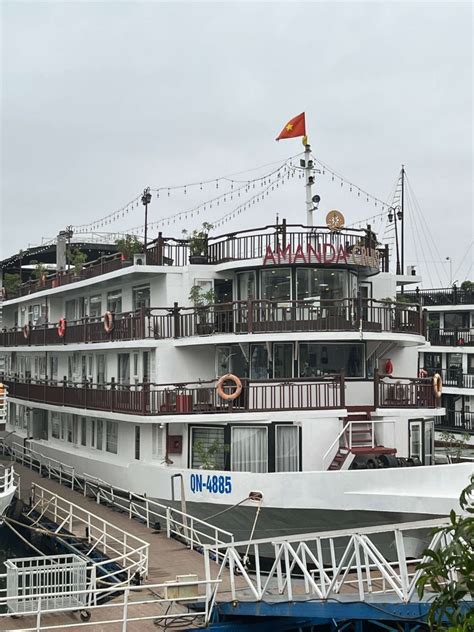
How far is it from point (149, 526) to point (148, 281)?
7.68m

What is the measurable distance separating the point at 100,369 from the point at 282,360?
353 inches

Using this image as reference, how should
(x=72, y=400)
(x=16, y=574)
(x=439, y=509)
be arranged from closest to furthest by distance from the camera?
(x=16, y=574)
(x=439, y=509)
(x=72, y=400)

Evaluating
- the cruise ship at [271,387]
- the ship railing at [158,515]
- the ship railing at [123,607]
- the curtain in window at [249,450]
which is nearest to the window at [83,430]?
the cruise ship at [271,387]

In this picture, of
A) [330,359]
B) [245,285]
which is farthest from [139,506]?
[245,285]

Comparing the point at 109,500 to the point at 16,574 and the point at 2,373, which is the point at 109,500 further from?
the point at 2,373

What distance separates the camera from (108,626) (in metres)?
14.4

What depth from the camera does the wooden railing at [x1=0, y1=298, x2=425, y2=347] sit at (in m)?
21.1

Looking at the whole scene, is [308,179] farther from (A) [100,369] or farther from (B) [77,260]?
(B) [77,260]

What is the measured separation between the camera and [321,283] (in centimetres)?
2281

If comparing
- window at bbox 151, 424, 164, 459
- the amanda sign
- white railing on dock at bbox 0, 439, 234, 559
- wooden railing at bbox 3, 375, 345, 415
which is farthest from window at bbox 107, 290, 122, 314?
the amanda sign

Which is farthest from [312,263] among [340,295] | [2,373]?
[2,373]

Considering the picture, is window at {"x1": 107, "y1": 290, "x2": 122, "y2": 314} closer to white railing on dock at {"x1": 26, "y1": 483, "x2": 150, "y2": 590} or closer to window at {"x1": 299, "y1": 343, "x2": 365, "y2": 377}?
white railing on dock at {"x1": 26, "y1": 483, "x2": 150, "y2": 590}

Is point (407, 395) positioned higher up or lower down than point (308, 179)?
lower down

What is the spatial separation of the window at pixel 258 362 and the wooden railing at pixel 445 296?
951 inches
